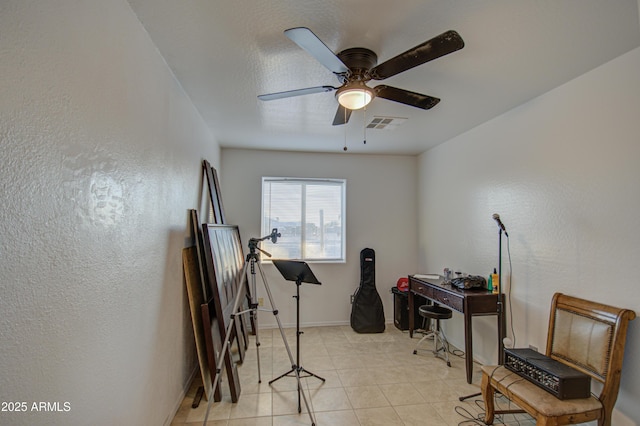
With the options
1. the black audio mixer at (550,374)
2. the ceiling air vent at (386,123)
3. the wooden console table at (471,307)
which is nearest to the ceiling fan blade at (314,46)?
the ceiling air vent at (386,123)

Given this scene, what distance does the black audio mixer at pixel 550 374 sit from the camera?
1.84 meters

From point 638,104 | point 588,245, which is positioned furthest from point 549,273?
point 638,104

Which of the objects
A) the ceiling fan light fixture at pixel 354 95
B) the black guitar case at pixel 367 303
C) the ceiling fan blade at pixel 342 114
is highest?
the ceiling fan blade at pixel 342 114

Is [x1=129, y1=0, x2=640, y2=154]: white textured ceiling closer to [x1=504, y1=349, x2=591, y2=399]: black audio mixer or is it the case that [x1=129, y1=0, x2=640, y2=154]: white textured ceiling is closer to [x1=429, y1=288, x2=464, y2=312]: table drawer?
[x1=429, y1=288, x2=464, y2=312]: table drawer

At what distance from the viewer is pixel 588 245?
218 centimetres

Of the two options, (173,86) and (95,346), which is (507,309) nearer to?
(95,346)

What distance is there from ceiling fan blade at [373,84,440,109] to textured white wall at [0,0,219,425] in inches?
55.7

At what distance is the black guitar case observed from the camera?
13.7 feet

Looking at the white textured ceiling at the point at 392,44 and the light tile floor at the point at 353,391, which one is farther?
the light tile floor at the point at 353,391

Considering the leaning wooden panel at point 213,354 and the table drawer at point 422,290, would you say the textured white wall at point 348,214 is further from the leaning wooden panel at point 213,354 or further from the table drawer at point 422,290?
the leaning wooden panel at point 213,354

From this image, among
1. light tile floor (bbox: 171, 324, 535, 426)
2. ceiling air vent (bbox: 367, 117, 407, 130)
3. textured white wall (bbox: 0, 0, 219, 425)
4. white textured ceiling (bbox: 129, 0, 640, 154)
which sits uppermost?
ceiling air vent (bbox: 367, 117, 407, 130)

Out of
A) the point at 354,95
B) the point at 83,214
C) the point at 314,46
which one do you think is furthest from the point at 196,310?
the point at 314,46

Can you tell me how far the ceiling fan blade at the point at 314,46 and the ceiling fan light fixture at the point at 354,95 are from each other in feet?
0.41

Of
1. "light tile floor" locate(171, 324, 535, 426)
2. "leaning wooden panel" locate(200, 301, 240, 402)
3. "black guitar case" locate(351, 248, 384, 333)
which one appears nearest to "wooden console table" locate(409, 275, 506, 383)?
"light tile floor" locate(171, 324, 535, 426)
